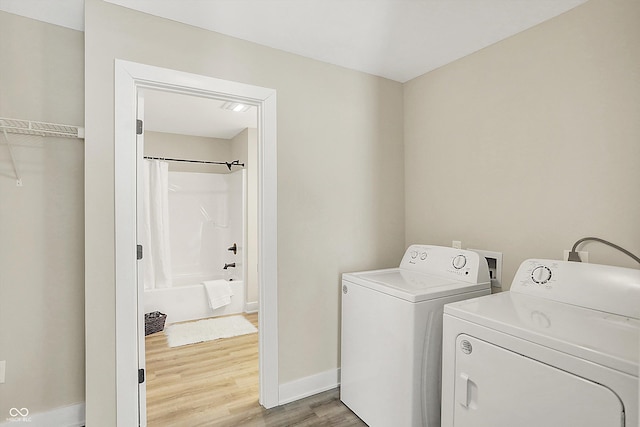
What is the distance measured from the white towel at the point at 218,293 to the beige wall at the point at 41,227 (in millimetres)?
1904

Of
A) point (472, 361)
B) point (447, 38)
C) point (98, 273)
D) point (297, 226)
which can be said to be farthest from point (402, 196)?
point (98, 273)

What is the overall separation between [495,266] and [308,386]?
4.76ft

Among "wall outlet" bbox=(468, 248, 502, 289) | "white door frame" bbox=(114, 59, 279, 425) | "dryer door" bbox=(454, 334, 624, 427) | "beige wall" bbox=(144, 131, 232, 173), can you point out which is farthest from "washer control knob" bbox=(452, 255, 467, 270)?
"beige wall" bbox=(144, 131, 232, 173)

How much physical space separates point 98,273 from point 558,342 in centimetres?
196

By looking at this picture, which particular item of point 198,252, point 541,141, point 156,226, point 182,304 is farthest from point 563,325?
point 198,252

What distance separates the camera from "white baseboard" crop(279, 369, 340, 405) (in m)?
2.10

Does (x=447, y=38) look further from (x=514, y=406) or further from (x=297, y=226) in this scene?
(x=514, y=406)

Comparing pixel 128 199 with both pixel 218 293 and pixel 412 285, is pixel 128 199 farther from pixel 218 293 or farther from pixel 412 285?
pixel 218 293

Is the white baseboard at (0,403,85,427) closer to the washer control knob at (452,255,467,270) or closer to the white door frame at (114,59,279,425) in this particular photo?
the white door frame at (114,59,279,425)

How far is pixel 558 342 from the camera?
1.04 metres

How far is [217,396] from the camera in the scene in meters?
2.18

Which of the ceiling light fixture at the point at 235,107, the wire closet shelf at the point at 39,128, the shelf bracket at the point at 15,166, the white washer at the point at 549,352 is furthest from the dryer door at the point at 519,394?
the ceiling light fixture at the point at 235,107

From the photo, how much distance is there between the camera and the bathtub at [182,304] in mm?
3586

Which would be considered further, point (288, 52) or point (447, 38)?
point (288, 52)
